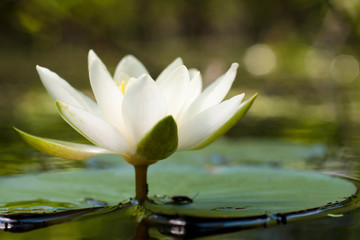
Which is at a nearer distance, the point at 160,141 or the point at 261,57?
the point at 160,141

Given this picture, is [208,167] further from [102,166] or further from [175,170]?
[102,166]

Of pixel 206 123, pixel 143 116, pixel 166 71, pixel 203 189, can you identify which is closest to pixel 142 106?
pixel 143 116

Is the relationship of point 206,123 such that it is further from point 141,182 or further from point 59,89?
point 59,89

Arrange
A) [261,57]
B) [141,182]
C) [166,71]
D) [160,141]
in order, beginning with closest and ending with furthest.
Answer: [160,141] → [141,182] → [166,71] → [261,57]

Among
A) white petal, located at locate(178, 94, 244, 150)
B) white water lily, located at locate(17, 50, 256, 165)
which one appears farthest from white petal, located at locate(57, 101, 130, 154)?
white petal, located at locate(178, 94, 244, 150)

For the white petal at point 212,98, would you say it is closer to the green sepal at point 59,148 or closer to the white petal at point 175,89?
the white petal at point 175,89

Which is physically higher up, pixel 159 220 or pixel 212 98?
pixel 212 98

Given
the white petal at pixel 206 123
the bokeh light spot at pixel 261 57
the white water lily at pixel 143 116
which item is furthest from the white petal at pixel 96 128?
the bokeh light spot at pixel 261 57
